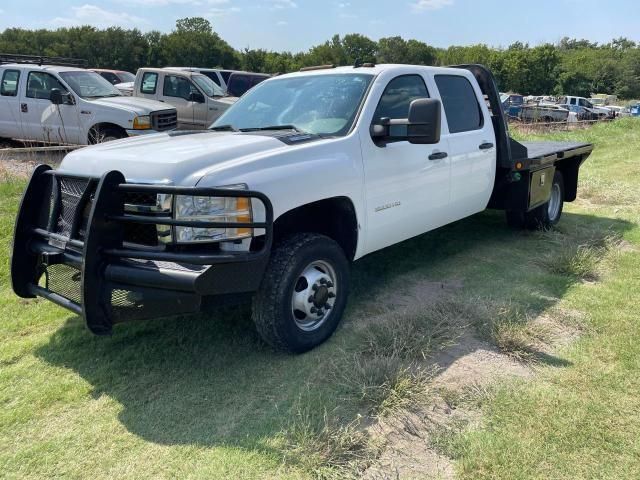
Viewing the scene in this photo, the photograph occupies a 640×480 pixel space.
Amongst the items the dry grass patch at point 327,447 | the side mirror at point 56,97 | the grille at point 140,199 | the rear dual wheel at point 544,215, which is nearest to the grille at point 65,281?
the grille at point 140,199

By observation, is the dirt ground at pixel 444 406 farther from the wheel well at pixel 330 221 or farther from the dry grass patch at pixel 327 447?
the wheel well at pixel 330 221

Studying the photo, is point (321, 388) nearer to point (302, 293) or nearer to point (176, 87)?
point (302, 293)

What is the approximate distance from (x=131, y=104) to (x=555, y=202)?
741 centimetres

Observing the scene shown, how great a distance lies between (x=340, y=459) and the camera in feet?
8.79

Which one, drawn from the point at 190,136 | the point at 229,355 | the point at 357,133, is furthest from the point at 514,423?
the point at 190,136

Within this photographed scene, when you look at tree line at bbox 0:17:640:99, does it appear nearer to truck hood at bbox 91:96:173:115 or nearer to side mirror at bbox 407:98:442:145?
truck hood at bbox 91:96:173:115

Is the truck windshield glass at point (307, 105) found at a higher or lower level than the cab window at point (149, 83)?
lower

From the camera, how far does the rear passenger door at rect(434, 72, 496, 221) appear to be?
5.12 m

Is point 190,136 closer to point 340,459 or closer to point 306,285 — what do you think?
point 306,285

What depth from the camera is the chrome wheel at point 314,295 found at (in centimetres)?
363

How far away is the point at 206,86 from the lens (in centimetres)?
1378

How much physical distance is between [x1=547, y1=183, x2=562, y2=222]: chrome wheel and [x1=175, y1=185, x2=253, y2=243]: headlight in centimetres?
518

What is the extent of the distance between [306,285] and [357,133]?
1.18m

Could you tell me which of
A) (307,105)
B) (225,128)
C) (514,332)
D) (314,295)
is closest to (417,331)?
(514,332)
